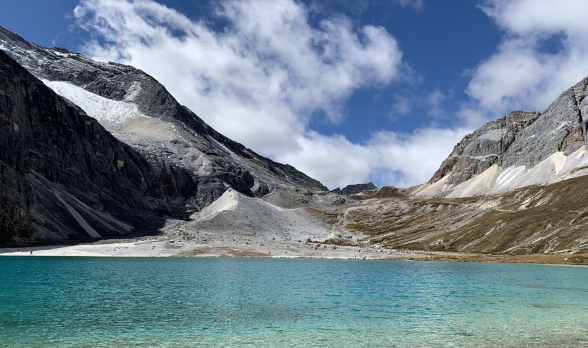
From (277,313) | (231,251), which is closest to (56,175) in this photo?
(231,251)

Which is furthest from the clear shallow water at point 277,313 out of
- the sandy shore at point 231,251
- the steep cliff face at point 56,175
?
the steep cliff face at point 56,175

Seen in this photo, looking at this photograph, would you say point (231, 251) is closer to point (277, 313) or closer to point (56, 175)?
point (56, 175)

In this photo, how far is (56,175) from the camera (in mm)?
153125

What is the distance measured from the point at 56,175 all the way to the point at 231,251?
76070 millimetres

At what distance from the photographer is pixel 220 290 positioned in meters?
48.1

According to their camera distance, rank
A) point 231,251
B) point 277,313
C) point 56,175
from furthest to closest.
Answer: point 56,175 → point 231,251 → point 277,313

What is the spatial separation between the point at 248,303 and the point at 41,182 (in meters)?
125

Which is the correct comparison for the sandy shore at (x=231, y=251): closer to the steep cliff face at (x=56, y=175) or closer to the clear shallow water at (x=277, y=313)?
the steep cliff face at (x=56, y=175)

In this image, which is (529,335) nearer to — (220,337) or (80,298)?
(220,337)

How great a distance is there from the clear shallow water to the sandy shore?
5322cm

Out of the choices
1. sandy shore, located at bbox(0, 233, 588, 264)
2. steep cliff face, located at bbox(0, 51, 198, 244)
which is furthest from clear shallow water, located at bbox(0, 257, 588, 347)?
steep cliff face, located at bbox(0, 51, 198, 244)

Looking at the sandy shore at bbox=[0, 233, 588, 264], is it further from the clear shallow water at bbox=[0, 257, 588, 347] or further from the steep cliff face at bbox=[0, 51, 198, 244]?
the clear shallow water at bbox=[0, 257, 588, 347]

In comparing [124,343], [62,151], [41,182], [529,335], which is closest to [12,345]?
[124,343]

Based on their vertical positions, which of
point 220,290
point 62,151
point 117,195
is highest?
point 62,151
